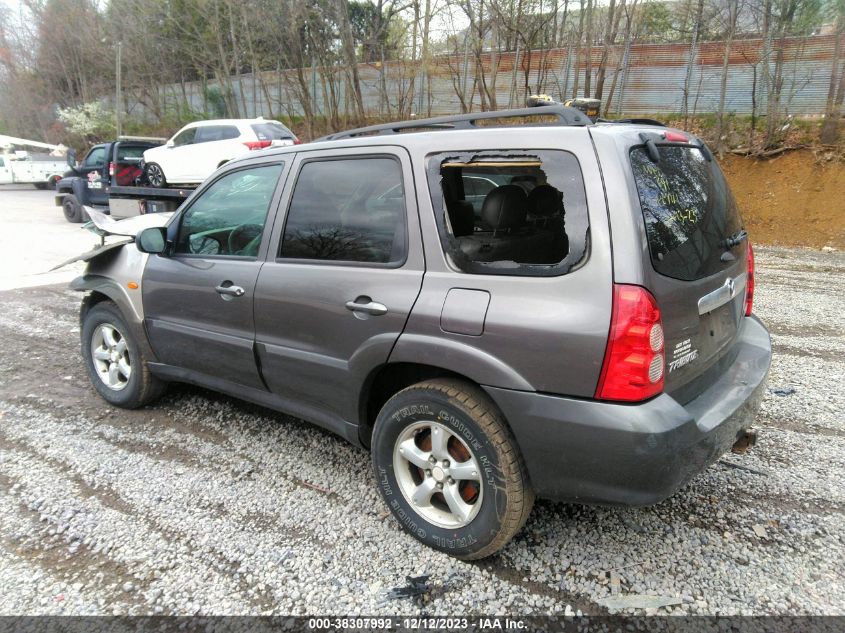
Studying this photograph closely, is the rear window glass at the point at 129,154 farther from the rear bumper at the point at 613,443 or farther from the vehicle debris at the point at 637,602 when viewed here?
the vehicle debris at the point at 637,602

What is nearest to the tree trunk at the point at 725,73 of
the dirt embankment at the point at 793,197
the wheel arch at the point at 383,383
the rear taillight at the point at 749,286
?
the dirt embankment at the point at 793,197

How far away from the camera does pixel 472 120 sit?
2670mm

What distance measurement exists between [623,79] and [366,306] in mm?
16947

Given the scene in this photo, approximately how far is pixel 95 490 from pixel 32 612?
0.90m

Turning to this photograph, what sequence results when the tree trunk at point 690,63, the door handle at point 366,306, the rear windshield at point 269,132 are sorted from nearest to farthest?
the door handle at point 366,306 < the rear windshield at point 269,132 < the tree trunk at point 690,63

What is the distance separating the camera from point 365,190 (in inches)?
109

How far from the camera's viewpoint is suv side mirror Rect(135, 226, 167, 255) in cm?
349

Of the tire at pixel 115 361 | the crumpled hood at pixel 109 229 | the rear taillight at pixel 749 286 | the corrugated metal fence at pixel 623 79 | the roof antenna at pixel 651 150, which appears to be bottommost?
the tire at pixel 115 361

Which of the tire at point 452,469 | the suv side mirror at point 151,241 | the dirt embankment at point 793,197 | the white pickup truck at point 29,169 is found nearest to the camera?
the tire at point 452,469

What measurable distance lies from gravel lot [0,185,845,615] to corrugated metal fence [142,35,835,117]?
13789 mm

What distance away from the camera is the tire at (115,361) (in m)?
3.89

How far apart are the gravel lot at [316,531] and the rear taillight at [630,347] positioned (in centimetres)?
92

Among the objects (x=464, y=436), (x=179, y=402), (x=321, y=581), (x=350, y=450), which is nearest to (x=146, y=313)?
(x=179, y=402)

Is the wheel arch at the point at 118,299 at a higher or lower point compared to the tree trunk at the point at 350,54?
lower
